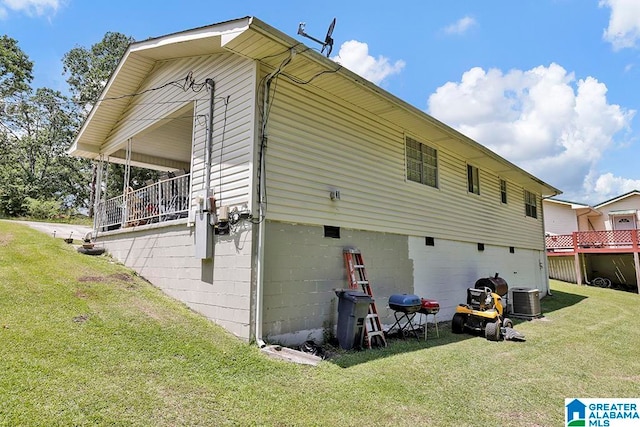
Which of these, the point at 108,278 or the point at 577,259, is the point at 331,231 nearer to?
the point at 108,278

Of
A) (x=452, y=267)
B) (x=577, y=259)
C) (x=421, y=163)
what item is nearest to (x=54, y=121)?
(x=421, y=163)

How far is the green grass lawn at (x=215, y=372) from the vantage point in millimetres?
3404

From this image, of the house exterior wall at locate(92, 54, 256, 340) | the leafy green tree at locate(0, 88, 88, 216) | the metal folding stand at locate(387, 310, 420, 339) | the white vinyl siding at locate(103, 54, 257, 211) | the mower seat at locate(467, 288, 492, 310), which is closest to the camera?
the house exterior wall at locate(92, 54, 256, 340)

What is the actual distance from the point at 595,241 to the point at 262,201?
20502 millimetres

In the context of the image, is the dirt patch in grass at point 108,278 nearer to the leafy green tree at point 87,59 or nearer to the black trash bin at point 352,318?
the black trash bin at point 352,318

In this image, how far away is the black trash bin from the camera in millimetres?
5883

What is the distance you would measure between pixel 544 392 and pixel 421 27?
738 cm

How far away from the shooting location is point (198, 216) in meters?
6.21

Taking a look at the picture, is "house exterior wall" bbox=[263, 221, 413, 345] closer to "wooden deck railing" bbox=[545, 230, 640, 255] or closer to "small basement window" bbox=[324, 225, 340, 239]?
"small basement window" bbox=[324, 225, 340, 239]

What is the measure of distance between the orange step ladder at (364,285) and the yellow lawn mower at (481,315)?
2.16 m

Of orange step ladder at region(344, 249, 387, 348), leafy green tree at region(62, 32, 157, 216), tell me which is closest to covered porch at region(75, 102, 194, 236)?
orange step ladder at region(344, 249, 387, 348)

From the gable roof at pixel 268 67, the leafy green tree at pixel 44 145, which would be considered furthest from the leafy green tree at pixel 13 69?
the gable roof at pixel 268 67

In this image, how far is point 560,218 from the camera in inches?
1006

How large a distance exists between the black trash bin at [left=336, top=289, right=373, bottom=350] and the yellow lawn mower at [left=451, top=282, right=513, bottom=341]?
2776 millimetres
